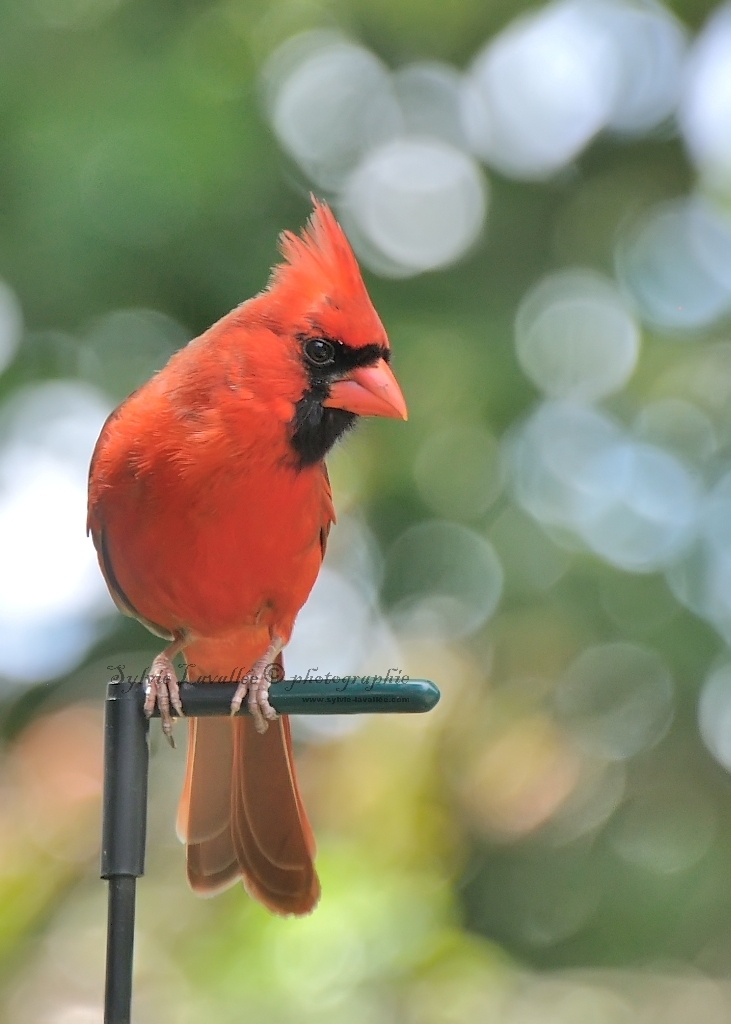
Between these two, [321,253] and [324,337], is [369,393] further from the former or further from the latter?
[321,253]

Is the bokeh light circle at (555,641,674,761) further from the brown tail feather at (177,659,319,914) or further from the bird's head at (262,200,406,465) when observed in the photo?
the bird's head at (262,200,406,465)

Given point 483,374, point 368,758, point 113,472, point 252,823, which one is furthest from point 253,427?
point 483,374

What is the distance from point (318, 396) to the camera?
74.8 inches

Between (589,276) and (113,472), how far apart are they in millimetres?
2394

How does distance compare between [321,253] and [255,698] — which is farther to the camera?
[321,253]

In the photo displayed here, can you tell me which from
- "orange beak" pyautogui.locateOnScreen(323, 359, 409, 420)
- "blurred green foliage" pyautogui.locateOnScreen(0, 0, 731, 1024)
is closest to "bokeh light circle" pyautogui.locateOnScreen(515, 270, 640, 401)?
"blurred green foliage" pyautogui.locateOnScreen(0, 0, 731, 1024)

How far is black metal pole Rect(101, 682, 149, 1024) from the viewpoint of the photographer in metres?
1.25

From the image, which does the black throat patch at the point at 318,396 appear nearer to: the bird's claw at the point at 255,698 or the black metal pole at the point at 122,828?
the bird's claw at the point at 255,698

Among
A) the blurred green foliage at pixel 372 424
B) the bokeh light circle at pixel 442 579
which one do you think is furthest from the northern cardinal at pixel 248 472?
the bokeh light circle at pixel 442 579

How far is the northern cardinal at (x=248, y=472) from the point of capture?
183 centimetres

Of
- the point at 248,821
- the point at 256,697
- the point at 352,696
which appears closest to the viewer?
the point at 352,696

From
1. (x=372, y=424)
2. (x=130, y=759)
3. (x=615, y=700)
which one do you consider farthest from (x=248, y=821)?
(x=615, y=700)

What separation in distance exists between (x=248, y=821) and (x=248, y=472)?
1.75 feet

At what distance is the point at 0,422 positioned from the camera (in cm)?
329
